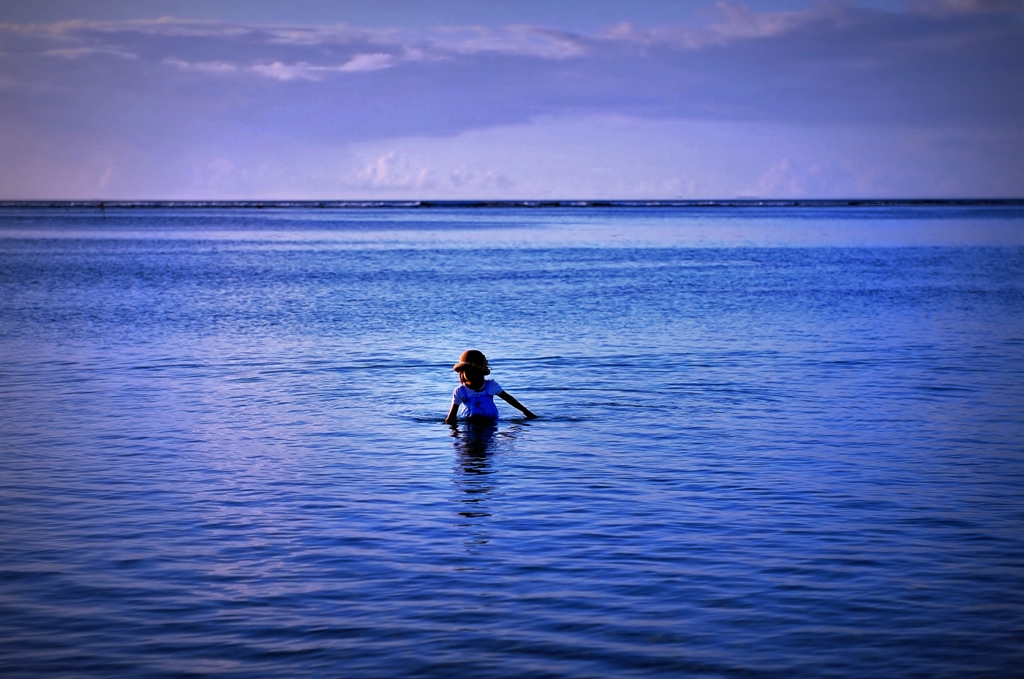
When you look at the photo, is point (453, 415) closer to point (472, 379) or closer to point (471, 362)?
point (472, 379)

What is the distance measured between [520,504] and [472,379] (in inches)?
168

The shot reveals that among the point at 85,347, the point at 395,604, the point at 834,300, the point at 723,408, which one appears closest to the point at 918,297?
the point at 834,300

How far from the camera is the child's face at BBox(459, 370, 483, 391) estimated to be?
50.7ft

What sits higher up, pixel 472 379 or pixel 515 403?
pixel 472 379

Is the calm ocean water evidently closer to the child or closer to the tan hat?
the child

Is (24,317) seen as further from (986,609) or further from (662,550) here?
(986,609)

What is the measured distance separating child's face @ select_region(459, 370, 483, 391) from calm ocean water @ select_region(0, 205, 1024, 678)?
27.5 inches

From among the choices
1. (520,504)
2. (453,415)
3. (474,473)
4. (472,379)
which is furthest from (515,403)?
(520,504)

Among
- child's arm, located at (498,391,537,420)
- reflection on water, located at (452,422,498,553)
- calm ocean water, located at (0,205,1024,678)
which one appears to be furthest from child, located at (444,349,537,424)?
calm ocean water, located at (0,205,1024,678)

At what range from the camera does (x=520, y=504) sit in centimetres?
1155

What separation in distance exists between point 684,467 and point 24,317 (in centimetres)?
2750

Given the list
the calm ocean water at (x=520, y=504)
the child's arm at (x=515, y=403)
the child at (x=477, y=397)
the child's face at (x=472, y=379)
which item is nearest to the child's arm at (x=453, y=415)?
the child at (x=477, y=397)

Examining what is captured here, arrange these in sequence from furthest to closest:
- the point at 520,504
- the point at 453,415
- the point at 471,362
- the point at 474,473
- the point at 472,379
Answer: the point at 453,415 → the point at 472,379 → the point at 471,362 → the point at 474,473 → the point at 520,504

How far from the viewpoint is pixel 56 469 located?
13320 mm
